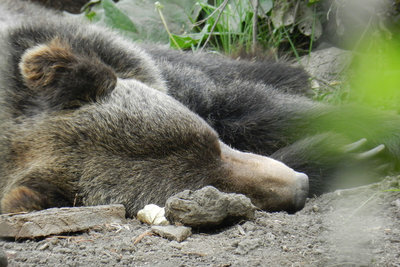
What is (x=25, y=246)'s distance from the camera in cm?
227

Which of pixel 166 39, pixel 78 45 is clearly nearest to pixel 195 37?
pixel 166 39

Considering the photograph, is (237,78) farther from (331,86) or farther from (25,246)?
(25,246)

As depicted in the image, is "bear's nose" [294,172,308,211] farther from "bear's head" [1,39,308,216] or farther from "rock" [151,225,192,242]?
"rock" [151,225,192,242]

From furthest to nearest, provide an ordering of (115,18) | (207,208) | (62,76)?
(115,18) → (62,76) → (207,208)

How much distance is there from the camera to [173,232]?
2.32m

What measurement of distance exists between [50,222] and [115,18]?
3790mm

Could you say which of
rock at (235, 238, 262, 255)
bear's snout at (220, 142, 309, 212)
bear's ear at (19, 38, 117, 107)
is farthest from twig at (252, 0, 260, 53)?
rock at (235, 238, 262, 255)

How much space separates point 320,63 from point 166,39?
184cm

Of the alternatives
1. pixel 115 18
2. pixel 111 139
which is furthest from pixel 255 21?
pixel 111 139

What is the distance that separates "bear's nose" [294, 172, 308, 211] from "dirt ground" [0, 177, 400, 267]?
0.44 ft

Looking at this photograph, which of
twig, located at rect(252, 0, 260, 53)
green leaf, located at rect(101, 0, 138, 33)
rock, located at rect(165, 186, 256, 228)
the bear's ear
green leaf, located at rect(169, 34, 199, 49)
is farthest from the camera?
green leaf, located at rect(101, 0, 138, 33)

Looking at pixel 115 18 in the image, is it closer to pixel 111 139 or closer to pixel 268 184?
pixel 111 139

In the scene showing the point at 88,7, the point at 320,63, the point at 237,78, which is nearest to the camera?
the point at 237,78

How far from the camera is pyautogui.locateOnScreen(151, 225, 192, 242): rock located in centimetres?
229
